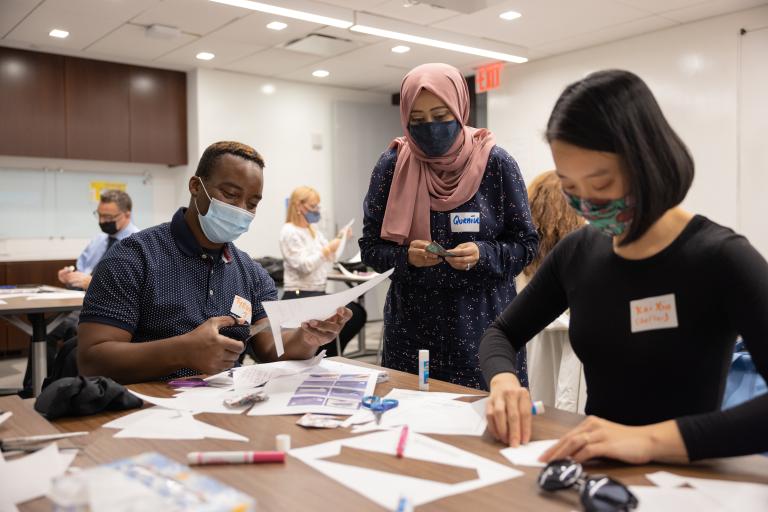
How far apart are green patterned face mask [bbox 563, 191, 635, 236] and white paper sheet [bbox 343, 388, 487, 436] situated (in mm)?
436

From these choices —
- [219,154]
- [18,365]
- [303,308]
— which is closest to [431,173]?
[219,154]

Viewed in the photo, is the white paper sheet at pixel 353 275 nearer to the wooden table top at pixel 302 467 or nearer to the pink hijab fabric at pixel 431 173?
the pink hijab fabric at pixel 431 173

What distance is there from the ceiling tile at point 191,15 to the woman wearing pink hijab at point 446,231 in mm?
3351

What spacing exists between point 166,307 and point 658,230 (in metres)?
1.23

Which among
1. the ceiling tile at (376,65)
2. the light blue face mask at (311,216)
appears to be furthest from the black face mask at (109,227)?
the ceiling tile at (376,65)

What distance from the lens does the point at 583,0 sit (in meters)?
4.90

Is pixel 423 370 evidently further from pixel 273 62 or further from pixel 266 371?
pixel 273 62

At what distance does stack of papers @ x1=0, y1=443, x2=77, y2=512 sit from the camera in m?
0.95

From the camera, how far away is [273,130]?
7574 millimetres

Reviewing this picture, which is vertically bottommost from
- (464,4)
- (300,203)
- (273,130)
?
(300,203)

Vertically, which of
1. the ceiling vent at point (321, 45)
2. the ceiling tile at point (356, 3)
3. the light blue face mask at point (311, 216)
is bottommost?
the light blue face mask at point (311, 216)

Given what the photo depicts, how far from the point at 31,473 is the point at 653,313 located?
1.05m

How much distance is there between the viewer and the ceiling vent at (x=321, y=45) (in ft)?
19.4

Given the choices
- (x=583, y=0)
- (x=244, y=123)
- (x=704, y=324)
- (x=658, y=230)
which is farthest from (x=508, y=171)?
(x=244, y=123)
